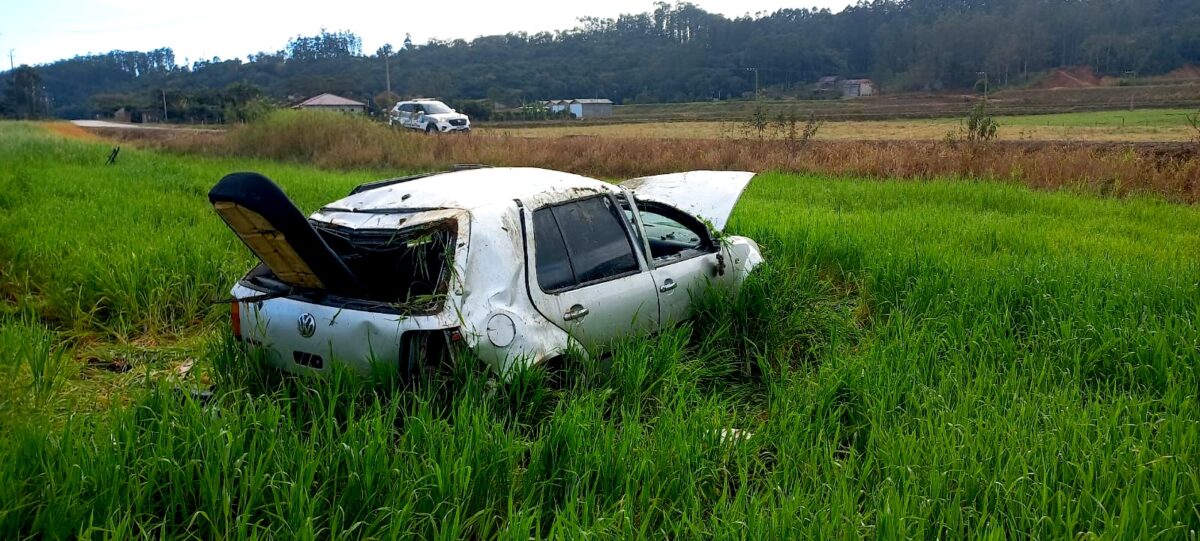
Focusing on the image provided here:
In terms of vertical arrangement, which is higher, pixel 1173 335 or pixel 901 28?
pixel 901 28

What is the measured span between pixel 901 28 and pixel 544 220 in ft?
329

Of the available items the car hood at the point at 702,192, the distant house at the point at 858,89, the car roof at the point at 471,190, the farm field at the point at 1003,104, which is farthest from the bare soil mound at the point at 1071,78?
the car roof at the point at 471,190

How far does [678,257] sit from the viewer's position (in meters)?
5.10

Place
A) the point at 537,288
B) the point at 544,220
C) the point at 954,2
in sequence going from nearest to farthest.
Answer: the point at 537,288 < the point at 544,220 < the point at 954,2

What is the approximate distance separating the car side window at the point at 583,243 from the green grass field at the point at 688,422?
470mm

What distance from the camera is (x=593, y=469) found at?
3127 mm

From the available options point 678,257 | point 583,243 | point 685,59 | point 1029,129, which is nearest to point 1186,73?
point 1029,129

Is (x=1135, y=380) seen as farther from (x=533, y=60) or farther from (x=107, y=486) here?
(x=533, y=60)

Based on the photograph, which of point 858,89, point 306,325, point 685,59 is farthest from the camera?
point 685,59

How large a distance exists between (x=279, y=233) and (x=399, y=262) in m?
0.79

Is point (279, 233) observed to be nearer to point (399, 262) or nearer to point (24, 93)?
point (399, 262)

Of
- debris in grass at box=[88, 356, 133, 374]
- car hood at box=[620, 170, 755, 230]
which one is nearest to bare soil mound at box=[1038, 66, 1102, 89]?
car hood at box=[620, 170, 755, 230]

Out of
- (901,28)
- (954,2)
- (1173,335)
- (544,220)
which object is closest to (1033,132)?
(1173,335)

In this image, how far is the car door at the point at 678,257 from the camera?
4805 millimetres
